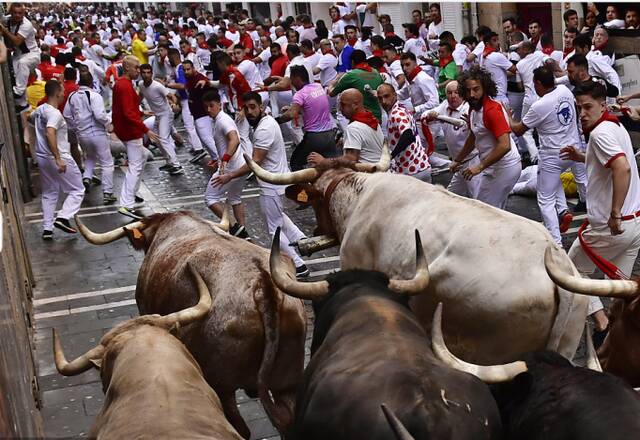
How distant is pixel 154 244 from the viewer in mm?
8156

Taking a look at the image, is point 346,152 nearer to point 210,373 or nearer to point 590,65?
point 210,373

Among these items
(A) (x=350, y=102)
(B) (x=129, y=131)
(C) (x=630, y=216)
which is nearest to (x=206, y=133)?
(B) (x=129, y=131)

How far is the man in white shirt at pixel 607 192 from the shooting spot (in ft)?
26.4

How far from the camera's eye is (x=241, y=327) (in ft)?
22.3

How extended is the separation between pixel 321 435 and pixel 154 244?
3.58m

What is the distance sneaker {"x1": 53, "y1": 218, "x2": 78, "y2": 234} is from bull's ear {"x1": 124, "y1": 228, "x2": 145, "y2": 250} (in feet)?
20.7

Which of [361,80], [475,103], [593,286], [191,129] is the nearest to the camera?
[593,286]

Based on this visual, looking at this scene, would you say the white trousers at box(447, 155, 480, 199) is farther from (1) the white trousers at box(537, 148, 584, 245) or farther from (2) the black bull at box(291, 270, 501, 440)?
(2) the black bull at box(291, 270, 501, 440)

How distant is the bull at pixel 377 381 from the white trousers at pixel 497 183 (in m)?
4.99

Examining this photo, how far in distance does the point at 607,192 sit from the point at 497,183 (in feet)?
8.52

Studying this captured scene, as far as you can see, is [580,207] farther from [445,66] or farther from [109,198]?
[109,198]

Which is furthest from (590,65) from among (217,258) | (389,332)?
(389,332)

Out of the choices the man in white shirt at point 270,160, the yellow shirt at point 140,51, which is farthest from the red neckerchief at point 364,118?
the yellow shirt at point 140,51

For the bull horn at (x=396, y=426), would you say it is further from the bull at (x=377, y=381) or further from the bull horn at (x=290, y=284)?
the bull horn at (x=290, y=284)
